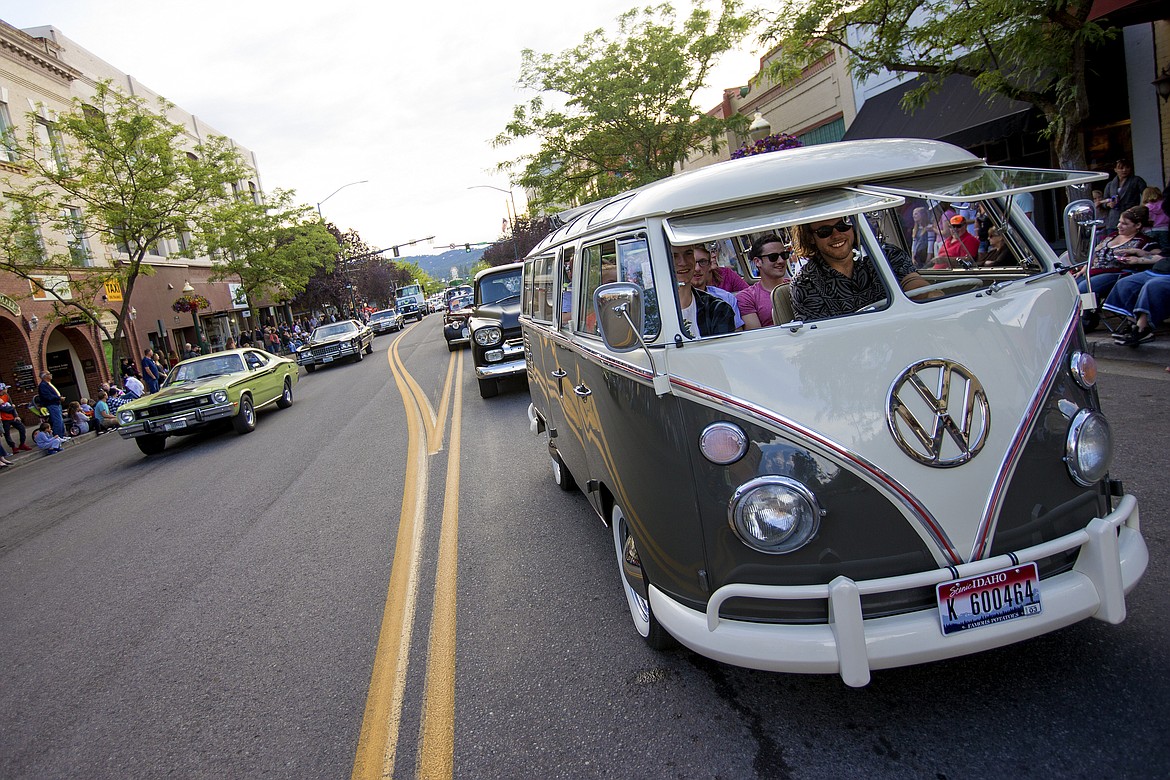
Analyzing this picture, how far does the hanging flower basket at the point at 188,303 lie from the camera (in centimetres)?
3394

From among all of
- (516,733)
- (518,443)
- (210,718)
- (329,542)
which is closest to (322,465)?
(518,443)

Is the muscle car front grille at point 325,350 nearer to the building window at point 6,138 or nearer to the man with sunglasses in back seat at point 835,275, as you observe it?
the building window at point 6,138

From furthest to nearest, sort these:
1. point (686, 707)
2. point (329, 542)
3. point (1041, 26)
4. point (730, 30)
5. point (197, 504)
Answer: point (730, 30) → point (1041, 26) → point (197, 504) → point (329, 542) → point (686, 707)

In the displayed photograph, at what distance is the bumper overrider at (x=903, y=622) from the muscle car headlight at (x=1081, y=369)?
521 mm

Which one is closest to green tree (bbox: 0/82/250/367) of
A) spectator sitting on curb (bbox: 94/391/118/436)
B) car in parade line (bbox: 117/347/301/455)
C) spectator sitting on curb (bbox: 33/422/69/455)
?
spectator sitting on curb (bbox: 94/391/118/436)

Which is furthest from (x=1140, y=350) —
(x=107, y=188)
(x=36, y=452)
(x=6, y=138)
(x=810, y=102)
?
(x=6, y=138)

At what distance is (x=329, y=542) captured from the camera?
6.35 metres

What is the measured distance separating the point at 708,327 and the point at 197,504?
7.14 meters

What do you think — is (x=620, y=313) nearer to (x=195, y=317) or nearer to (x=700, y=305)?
(x=700, y=305)

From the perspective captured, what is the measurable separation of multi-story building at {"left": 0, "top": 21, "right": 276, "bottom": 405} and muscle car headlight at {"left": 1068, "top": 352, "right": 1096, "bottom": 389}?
2477 cm

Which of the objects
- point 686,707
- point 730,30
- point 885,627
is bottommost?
point 686,707

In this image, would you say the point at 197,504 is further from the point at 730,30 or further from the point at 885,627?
the point at 730,30

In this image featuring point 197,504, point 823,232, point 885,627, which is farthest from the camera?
point 197,504

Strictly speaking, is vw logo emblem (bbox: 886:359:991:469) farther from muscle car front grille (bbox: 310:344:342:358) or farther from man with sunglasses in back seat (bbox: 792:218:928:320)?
muscle car front grille (bbox: 310:344:342:358)
